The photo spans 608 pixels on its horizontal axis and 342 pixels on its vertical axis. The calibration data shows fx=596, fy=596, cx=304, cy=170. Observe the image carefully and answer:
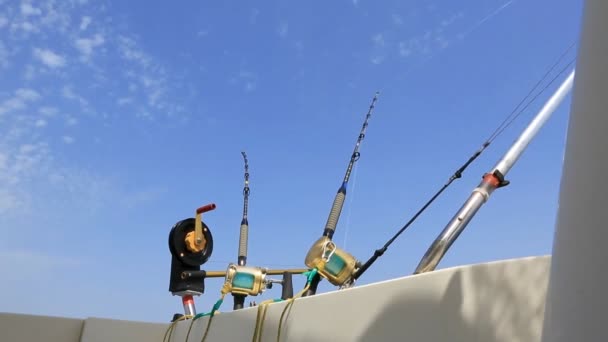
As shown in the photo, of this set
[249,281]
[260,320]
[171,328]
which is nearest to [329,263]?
[260,320]

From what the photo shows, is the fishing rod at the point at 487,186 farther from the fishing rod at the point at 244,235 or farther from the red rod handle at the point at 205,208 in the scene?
the fishing rod at the point at 244,235

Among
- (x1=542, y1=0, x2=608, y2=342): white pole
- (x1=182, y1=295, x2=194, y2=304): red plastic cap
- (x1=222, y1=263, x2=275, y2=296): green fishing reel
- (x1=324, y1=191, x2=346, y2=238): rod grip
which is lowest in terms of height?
(x1=542, y1=0, x2=608, y2=342): white pole

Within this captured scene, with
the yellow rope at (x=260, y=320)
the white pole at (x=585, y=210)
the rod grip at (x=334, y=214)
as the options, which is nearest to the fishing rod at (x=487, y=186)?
the yellow rope at (x=260, y=320)

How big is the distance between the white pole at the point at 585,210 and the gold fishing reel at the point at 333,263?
1.43 m

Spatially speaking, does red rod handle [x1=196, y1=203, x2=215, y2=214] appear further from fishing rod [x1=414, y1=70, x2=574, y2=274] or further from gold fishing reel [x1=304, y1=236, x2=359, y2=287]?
fishing rod [x1=414, y1=70, x2=574, y2=274]

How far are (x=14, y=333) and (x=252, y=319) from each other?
178 cm

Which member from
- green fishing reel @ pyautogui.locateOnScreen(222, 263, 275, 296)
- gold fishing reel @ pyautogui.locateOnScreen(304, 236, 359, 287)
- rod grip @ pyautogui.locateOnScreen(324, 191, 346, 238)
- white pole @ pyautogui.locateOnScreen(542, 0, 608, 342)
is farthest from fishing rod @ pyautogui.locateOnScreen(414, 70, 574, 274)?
white pole @ pyautogui.locateOnScreen(542, 0, 608, 342)

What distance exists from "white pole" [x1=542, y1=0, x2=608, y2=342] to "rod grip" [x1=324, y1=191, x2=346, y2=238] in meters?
2.04

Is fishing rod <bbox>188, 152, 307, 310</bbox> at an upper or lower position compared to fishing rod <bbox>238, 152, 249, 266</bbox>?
lower

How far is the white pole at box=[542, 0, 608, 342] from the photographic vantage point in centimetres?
57

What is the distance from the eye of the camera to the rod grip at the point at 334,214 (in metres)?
2.68

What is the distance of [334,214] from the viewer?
278cm

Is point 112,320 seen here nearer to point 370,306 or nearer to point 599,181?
point 370,306

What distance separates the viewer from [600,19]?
0.61 m
